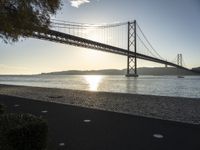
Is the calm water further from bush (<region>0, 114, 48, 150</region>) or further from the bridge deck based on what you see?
bush (<region>0, 114, 48, 150</region>)

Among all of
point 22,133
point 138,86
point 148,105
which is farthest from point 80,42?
point 22,133

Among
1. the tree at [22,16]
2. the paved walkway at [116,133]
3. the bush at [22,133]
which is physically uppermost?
the tree at [22,16]

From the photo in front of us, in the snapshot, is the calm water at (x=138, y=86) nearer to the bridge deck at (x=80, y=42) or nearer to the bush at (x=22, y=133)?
the bridge deck at (x=80, y=42)

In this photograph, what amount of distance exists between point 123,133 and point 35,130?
2.86m

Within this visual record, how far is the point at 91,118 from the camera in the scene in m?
7.77

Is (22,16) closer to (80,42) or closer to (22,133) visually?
(22,133)

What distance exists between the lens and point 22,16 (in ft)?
23.5

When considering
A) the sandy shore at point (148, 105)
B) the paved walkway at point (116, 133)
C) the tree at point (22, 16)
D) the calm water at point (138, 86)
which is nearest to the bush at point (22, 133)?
the paved walkway at point (116, 133)

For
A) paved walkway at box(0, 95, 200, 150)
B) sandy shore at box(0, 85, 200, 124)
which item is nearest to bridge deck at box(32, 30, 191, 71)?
sandy shore at box(0, 85, 200, 124)

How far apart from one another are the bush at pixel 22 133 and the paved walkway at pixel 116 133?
1.29m

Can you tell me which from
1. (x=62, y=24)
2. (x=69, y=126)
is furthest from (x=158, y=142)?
(x=62, y=24)

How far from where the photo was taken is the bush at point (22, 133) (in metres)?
3.44

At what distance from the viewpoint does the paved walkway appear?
202 inches

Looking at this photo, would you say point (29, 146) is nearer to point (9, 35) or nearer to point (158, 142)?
point (158, 142)
